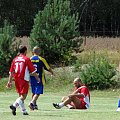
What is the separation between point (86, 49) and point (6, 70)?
8220 millimetres

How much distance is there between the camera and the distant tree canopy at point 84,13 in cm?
6800

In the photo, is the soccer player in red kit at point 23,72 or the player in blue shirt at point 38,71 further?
the player in blue shirt at point 38,71

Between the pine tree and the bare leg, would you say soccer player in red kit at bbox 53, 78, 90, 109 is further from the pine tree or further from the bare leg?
the pine tree

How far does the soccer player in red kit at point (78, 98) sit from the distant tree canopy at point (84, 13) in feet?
161

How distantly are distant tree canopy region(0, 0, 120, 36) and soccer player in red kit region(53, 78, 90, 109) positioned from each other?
1928 inches

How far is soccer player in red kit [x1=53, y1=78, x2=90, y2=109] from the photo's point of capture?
17.9 metres

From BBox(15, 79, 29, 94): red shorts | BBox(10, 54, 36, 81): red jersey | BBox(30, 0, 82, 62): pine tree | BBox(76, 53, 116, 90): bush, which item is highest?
BBox(10, 54, 36, 81): red jersey

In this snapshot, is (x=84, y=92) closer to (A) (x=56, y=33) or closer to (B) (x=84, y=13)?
(A) (x=56, y=33)

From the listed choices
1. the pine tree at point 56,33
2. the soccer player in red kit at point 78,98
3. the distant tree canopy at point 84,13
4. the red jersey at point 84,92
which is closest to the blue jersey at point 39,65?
the soccer player in red kit at point 78,98

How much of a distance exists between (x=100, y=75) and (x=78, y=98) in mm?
13524

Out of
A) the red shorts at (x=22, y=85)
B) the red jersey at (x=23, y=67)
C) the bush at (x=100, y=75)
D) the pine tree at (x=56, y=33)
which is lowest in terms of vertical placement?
the bush at (x=100, y=75)

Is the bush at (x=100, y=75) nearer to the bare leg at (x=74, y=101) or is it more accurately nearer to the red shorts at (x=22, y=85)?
the bare leg at (x=74, y=101)

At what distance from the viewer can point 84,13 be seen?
69.4 metres

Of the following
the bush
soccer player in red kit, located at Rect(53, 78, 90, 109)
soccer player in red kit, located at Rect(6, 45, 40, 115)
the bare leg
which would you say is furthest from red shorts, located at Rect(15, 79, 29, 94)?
the bush
